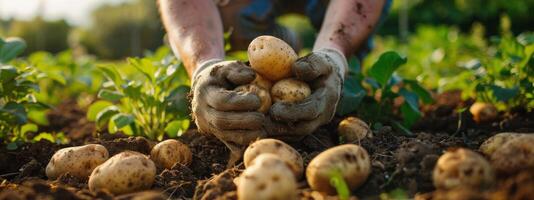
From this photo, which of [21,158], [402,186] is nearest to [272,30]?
[21,158]

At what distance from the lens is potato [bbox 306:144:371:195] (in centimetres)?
172

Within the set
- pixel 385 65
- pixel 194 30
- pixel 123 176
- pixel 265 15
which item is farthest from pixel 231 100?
pixel 265 15

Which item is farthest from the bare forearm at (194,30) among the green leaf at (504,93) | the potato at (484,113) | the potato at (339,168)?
the potato at (484,113)

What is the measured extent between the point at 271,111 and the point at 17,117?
5.17 ft

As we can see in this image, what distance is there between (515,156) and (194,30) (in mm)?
1681

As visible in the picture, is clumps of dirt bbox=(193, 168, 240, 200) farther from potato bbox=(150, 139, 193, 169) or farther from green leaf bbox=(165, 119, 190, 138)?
green leaf bbox=(165, 119, 190, 138)

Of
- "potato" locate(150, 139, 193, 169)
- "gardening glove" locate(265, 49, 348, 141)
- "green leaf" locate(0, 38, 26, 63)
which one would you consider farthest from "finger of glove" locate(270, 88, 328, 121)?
"green leaf" locate(0, 38, 26, 63)

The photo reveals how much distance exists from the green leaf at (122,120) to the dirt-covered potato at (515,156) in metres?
1.92

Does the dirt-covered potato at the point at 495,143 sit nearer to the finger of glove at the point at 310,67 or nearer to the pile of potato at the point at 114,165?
the finger of glove at the point at 310,67

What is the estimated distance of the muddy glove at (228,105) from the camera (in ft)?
6.93

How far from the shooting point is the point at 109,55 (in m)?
33.9

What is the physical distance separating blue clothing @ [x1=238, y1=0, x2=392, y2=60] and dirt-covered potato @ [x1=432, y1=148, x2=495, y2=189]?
255 centimetres

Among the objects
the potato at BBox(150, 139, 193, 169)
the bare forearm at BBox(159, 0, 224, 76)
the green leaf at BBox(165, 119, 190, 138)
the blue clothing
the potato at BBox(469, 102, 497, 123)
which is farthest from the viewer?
the blue clothing

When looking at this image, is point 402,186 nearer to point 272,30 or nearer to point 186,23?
point 186,23
